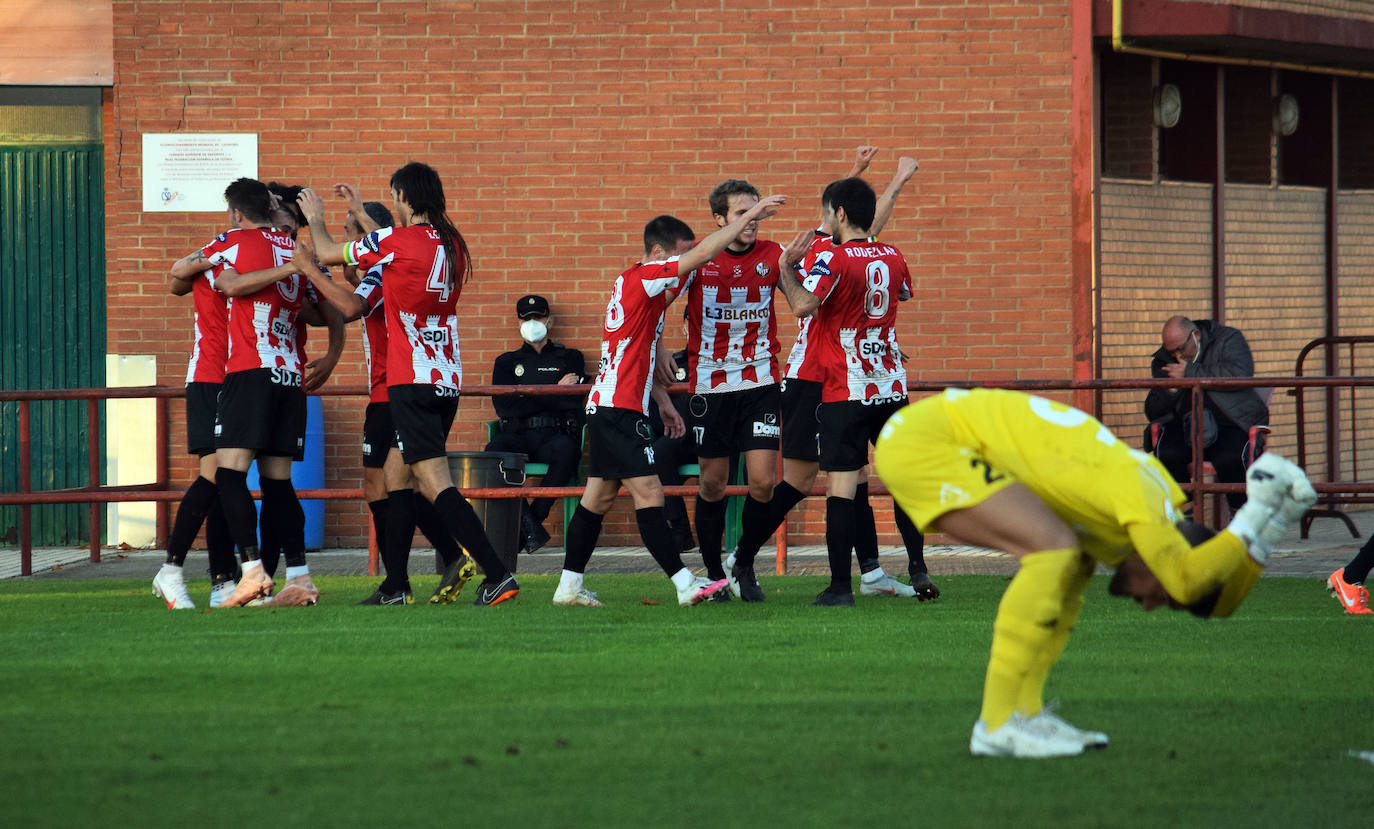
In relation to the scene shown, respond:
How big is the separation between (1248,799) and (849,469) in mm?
4305

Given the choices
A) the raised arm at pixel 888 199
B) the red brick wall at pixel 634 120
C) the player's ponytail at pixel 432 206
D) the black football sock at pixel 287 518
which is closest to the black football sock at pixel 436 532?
the black football sock at pixel 287 518

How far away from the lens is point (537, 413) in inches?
493

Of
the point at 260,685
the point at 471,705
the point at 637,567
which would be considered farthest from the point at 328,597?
the point at 471,705

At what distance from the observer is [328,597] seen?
30.3 ft

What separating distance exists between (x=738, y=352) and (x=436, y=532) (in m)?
1.88

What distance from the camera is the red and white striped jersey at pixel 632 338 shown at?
8070 millimetres

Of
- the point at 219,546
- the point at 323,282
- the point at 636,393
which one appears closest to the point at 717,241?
the point at 636,393

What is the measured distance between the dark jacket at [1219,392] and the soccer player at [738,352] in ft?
14.1

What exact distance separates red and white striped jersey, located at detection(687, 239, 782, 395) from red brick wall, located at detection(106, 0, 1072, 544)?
4.13 m

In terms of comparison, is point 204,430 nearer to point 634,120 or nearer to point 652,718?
point 652,718

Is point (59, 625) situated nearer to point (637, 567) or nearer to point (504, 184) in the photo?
point (637, 567)

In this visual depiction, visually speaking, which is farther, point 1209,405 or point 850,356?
point 1209,405

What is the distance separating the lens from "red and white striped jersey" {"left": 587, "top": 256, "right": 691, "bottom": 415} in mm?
8070

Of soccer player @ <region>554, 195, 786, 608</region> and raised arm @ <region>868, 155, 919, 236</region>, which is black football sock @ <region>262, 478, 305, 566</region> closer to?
soccer player @ <region>554, 195, 786, 608</region>
